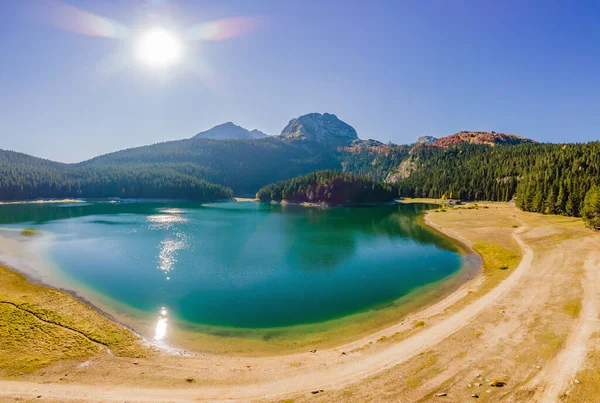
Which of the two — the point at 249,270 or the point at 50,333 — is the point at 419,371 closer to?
the point at 50,333

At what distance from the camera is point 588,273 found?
134 feet

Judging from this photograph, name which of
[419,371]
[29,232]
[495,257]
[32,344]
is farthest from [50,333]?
[29,232]

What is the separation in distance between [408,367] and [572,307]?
20901 mm

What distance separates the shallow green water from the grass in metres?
6.00

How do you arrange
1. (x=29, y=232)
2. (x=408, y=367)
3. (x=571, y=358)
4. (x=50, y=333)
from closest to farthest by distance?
(x=571, y=358) < (x=408, y=367) < (x=50, y=333) < (x=29, y=232)

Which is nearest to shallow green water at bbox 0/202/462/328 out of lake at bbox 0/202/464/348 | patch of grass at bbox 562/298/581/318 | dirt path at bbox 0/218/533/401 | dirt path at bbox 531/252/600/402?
lake at bbox 0/202/464/348

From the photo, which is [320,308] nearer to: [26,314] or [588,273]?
[26,314]

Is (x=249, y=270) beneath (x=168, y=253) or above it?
beneath

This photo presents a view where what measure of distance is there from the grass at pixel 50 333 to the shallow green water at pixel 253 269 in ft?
19.7

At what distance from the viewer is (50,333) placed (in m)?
27.6

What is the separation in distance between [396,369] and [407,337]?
20.5 feet

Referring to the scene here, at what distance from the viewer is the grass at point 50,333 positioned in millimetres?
23391

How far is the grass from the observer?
23.4 metres

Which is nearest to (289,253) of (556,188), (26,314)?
(26,314)
